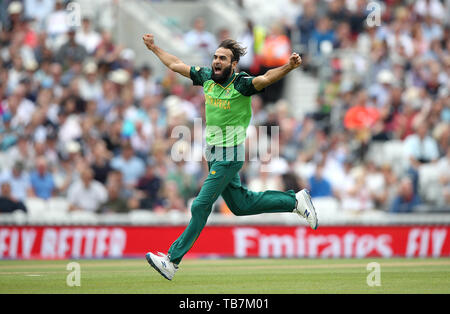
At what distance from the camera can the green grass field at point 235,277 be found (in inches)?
406

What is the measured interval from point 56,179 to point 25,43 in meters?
4.44

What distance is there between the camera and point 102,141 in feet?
61.3

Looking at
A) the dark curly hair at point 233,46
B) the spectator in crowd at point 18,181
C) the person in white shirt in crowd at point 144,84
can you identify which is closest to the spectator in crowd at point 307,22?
the person in white shirt in crowd at point 144,84

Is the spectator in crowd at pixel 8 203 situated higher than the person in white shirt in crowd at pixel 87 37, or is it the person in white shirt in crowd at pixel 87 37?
the person in white shirt in crowd at pixel 87 37

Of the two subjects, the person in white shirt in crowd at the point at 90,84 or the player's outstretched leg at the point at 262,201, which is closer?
the player's outstretched leg at the point at 262,201

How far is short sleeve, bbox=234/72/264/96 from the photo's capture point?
10567mm

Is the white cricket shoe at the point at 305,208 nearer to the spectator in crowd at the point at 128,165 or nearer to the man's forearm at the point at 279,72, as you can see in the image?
the man's forearm at the point at 279,72

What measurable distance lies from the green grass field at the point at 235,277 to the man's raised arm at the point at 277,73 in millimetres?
2234

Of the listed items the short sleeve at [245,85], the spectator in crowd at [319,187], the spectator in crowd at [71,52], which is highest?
the spectator in crowd at [71,52]

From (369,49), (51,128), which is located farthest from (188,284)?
(369,49)

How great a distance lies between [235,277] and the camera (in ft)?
38.8

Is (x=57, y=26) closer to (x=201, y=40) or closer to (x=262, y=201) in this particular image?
(x=201, y=40)

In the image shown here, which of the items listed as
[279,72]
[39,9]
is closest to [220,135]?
[279,72]

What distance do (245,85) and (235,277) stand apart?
260cm
